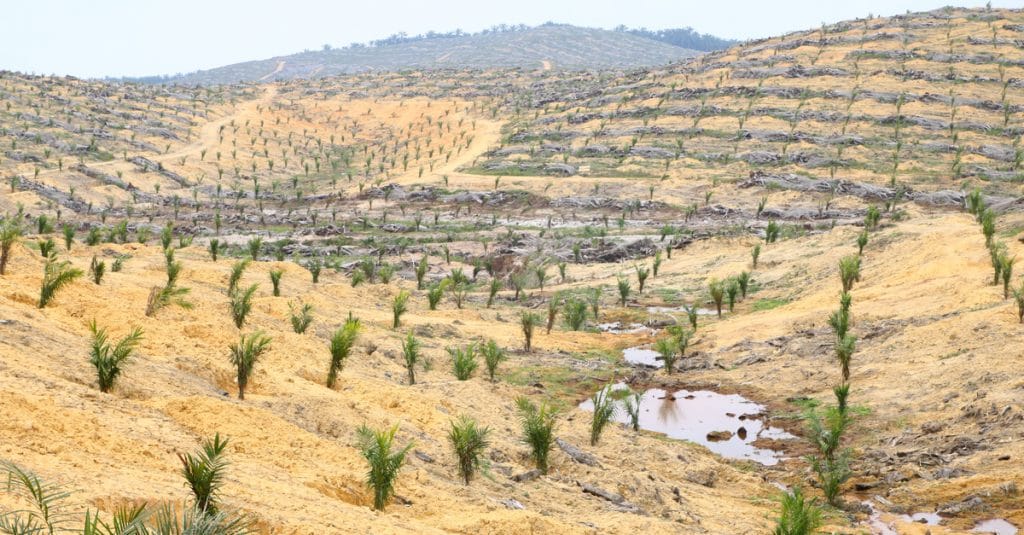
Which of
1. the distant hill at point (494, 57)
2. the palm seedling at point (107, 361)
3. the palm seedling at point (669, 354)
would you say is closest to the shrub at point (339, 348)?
the palm seedling at point (107, 361)

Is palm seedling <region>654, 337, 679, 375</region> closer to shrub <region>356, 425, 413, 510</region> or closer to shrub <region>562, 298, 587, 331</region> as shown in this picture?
shrub <region>562, 298, 587, 331</region>

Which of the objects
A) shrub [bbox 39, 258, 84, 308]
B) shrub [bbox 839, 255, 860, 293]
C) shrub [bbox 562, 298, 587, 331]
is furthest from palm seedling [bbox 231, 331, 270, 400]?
shrub [bbox 839, 255, 860, 293]

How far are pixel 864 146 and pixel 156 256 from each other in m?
46.8

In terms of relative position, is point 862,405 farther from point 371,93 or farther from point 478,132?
point 371,93

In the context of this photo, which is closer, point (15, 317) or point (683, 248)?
point (15, 317)

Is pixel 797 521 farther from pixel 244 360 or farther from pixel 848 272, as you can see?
pixel 848 272

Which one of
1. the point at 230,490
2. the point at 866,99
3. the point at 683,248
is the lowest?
the point at 683,248

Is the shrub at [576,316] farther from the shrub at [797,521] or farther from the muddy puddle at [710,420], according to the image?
the shrub at [797,521]

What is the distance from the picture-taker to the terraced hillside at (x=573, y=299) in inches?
409

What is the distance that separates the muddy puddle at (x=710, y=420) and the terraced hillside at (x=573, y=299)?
9cm

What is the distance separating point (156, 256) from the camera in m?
29.1

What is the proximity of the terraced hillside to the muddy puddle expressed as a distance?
85 millimetres

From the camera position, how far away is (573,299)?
3098cm

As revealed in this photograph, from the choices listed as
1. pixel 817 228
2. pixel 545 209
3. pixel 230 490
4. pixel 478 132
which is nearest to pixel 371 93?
pixel 478 132
